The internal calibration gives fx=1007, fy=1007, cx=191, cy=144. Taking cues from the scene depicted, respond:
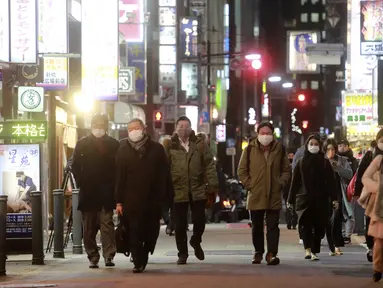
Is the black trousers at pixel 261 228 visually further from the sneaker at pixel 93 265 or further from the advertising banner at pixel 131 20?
the advertising banner at pixel 131 20

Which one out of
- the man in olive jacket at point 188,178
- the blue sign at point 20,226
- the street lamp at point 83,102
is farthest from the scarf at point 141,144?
the street lamp at point 83,102

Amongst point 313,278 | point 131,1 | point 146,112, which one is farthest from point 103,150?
point 146,112

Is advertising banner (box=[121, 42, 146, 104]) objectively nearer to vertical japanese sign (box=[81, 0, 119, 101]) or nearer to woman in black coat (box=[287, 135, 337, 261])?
vertical japanese sign (box=[81, 0, 119, 101])

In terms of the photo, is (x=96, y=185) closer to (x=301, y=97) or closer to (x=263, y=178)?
(x=263, y=178)

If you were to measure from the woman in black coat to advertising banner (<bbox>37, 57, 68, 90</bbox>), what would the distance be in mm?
10637

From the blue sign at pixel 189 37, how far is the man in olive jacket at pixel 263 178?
35244 millimetres

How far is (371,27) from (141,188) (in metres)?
19.6

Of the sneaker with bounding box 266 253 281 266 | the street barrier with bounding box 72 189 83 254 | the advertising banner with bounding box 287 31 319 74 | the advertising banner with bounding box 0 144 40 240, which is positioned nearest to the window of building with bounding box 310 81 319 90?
the advertising banner with bounding box 287 31 319 74

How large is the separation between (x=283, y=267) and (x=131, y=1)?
2241cm

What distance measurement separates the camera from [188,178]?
13945 millimetres

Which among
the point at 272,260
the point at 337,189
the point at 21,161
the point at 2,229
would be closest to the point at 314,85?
the point at 337,189

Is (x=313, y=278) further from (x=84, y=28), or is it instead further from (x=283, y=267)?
(x=84, y=28)

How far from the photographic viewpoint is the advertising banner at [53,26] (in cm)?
2314

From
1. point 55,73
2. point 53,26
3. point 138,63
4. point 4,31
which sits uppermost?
point 53,26
